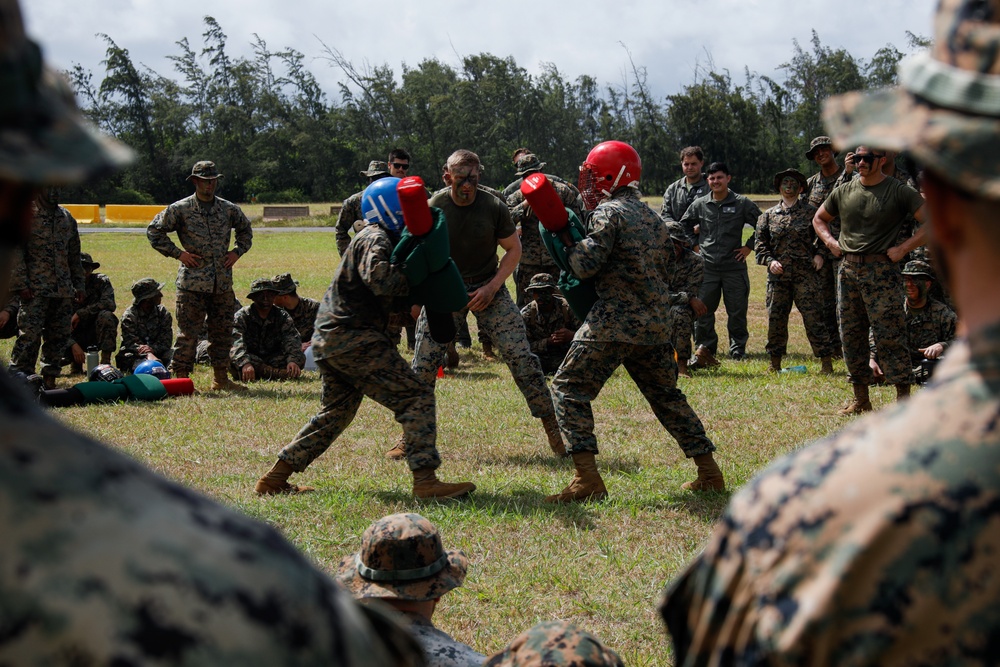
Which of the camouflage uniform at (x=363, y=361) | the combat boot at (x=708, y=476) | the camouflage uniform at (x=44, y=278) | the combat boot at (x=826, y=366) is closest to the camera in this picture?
the camouflage uniform at (x=363, y=361)

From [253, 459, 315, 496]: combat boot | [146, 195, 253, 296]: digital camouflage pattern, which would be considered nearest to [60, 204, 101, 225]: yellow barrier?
[146, 195, 253, 296]: digital camouflage pattern

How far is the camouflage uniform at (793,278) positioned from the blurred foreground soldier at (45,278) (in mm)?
7466

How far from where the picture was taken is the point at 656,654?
4387 millimetres

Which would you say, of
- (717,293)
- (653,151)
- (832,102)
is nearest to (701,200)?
(717,293)

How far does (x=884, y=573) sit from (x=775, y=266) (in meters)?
10.7

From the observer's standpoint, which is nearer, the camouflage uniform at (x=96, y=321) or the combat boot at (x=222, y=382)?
the combat boot at (x=222, y=382)

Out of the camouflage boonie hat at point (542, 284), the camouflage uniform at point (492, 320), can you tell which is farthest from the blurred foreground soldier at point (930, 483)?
the camouflage boonie hat at point (542, 284)

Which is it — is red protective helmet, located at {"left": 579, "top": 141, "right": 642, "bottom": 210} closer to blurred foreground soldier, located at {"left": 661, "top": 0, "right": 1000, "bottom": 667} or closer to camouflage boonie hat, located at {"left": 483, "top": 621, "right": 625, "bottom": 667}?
camouflage boonie hat, located at {"left": 483, "top": 621, "right": 625, "bottom": 667}

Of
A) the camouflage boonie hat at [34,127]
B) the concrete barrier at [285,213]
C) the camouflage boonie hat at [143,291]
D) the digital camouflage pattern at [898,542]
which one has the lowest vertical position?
the camouflage boonie hat at [143,291]

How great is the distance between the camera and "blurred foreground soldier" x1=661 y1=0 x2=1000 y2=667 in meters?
1.38

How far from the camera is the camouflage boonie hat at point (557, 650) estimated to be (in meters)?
2.44

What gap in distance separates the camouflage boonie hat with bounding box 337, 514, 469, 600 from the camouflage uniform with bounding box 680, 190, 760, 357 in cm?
891

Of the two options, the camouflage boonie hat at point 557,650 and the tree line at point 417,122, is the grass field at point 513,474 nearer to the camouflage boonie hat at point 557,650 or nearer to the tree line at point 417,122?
the camouflage boonie hat at point 557,650

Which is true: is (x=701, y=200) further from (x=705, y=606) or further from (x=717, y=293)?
(x=705, y=606)
